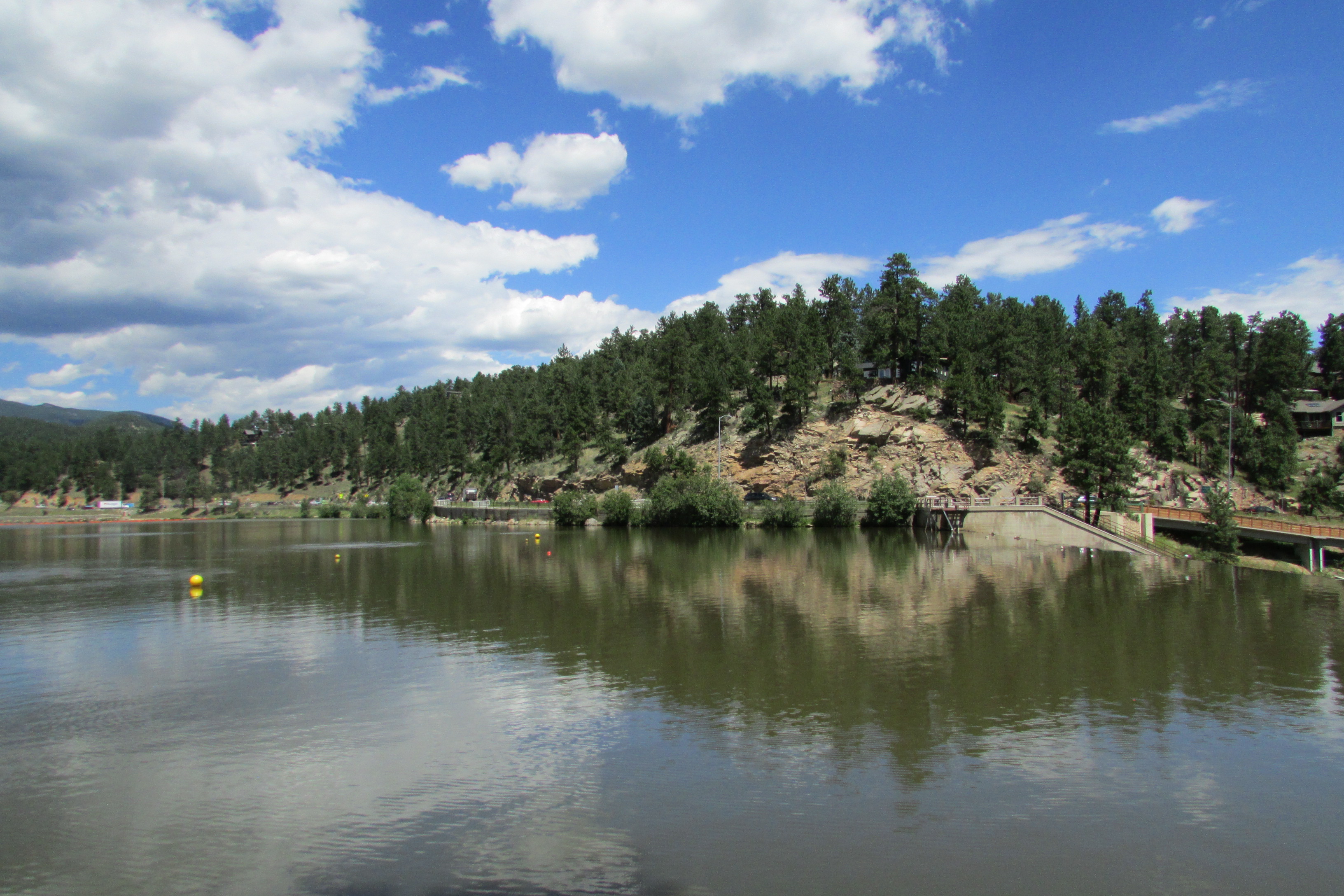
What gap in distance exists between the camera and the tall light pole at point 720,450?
90688 mm

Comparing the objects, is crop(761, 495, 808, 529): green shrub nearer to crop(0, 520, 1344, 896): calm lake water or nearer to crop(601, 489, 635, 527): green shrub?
crop(601, 489, 635, 527): green shrub

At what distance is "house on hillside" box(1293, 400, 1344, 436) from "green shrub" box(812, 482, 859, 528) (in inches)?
2313

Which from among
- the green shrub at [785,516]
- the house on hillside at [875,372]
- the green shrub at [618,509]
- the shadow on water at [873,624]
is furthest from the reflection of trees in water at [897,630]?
the house on hillside at [875,372]

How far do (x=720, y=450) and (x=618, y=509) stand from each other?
47.1 feet

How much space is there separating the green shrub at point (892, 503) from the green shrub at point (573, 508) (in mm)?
33730

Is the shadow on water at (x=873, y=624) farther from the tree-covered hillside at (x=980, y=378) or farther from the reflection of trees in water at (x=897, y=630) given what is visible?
the tree-covered hillside at (x=980, y=378)

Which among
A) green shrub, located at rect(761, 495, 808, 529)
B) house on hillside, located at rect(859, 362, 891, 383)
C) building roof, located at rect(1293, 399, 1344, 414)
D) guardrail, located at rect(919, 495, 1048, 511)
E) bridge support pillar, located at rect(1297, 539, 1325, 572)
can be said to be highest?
house on hillside, located at rect(859, 362, 891, 383)

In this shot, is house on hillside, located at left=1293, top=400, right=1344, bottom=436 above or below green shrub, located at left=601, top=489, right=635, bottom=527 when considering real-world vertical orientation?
above

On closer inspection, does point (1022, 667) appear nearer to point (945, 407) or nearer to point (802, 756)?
point (802, 756)

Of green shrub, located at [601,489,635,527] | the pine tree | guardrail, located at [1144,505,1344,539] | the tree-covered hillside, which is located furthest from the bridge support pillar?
green shrub, located at [601,489,635,527]

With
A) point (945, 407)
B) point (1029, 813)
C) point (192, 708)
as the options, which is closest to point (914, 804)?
point (1029, 813)

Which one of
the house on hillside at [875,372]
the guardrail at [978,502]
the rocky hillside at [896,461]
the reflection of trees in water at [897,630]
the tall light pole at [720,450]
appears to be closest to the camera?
the reflection of trees in water at [897,630]

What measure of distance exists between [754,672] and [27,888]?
1478 cm

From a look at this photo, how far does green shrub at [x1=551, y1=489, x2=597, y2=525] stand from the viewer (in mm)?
91375
